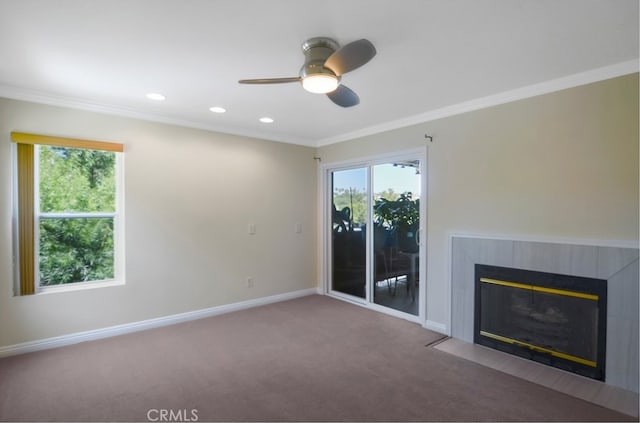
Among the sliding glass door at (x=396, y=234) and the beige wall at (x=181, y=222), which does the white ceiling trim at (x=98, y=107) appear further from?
the sliding glass door at (x=396, y=234)

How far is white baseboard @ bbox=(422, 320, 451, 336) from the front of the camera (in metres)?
3.48

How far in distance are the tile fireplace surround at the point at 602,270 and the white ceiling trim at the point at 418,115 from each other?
135 cm

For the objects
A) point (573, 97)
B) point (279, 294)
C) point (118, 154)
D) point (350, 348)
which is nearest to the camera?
point (573, 97)

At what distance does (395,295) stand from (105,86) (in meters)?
3.99

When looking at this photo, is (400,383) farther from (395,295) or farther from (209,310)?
A: (209,310)

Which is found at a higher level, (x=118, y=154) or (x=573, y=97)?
(x=573, y=97)

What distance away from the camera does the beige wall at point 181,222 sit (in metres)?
3.07

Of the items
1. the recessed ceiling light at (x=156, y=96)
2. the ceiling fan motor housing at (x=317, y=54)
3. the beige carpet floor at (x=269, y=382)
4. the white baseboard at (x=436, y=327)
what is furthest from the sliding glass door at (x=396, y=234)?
the recessed ceiling light at (x=156, y=96)

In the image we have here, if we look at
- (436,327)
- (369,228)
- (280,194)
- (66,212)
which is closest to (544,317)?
(436,327)

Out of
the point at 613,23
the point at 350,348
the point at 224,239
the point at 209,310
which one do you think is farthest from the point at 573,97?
the point at 209,310

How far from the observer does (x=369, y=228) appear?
14.8ft

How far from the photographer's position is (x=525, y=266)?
9.57 ft

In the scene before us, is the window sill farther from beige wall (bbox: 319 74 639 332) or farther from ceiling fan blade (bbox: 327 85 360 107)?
beige wall (bbox: 319 74 639 332)

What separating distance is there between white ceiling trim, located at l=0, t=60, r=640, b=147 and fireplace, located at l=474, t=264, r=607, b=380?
1.62m
